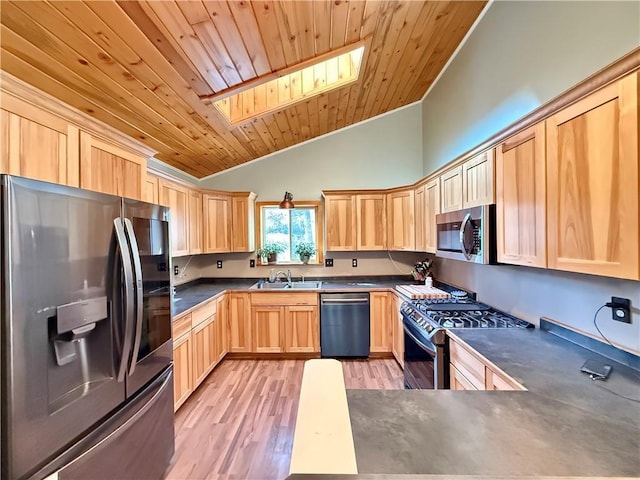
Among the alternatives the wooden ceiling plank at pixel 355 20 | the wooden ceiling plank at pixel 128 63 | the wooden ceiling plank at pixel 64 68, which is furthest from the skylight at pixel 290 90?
the wooden ceiling plank at pixel 64 68

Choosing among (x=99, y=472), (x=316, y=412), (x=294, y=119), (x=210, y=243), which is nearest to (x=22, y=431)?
(x=99, y=472)

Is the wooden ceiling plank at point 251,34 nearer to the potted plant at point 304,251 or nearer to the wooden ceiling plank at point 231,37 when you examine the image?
the wooden ceiling plank at point 231,37

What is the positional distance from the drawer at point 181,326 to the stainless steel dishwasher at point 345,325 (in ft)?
5.11

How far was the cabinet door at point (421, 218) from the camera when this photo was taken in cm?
323

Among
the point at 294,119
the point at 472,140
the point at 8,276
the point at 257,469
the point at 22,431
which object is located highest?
the point at 294,119

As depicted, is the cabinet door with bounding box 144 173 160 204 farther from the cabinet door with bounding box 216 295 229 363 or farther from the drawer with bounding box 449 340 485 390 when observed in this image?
the drawer with bounding box 449 340 485 390

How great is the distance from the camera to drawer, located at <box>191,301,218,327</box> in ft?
8.97

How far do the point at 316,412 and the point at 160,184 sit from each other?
2631 mm

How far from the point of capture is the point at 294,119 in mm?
3217

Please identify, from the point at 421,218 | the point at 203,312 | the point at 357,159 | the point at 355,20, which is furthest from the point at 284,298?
the point at 355,20

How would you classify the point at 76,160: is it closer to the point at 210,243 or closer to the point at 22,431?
the point at 22,431

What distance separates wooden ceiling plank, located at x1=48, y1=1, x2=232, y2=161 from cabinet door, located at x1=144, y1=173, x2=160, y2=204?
20.7 inches

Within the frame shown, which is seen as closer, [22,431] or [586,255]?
[22,431]

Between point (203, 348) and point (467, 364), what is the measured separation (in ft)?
8.02
